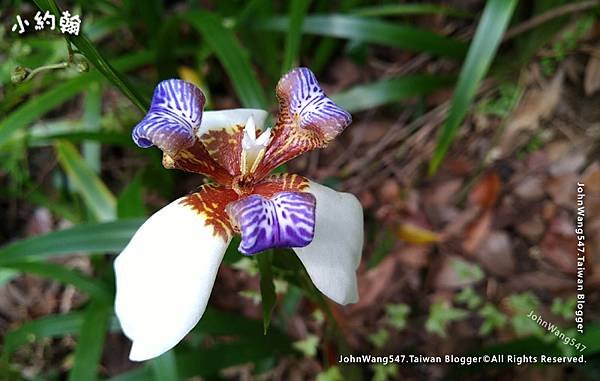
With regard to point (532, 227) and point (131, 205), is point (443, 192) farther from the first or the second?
point (131, 205)

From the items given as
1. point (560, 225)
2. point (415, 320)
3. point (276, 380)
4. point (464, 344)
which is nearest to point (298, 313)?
point (276, 380)

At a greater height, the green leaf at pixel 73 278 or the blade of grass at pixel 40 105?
the blade of grass at pixel 40 105

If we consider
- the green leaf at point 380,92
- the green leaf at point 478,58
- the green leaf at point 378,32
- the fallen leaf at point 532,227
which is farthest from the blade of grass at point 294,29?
the fallen leaf at point 532,227

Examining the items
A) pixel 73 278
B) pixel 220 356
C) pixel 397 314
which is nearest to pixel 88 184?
pixel 73 278

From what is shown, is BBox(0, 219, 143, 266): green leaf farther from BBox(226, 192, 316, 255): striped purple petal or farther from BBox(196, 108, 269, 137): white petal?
BBox(226, 192, 316, 255): striped purple petal

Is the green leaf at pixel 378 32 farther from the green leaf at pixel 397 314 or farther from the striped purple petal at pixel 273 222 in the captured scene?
the striped purple petal at pixel 273 222

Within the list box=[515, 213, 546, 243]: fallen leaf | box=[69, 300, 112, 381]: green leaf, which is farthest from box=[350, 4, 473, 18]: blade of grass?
box=[69, 300, 112, 381]: green leaf
